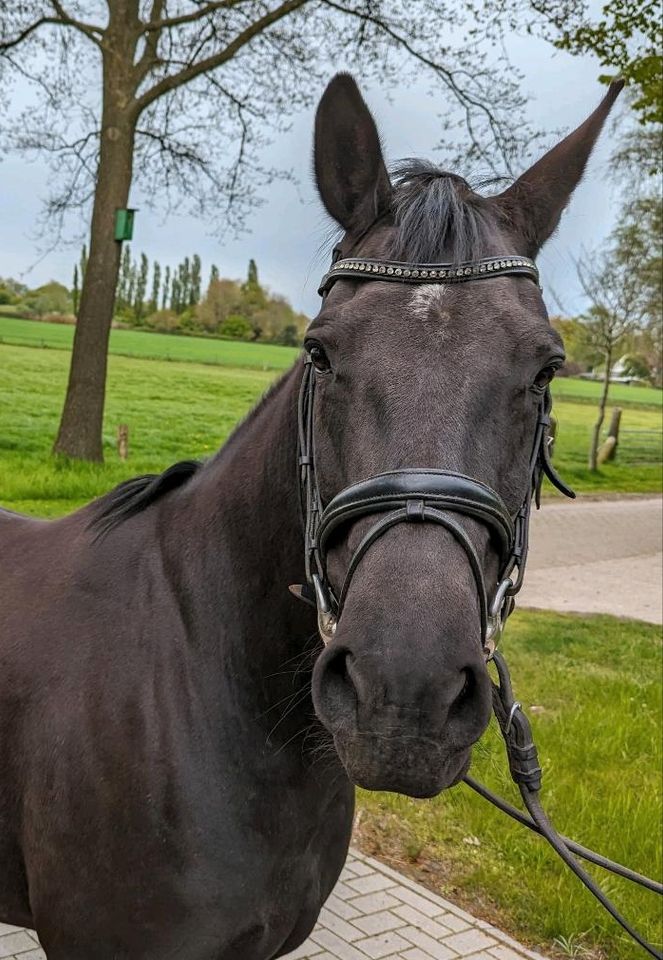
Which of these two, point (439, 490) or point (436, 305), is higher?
point (436, 305)

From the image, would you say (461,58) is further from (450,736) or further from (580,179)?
(450,736)

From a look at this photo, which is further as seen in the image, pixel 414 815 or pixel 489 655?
pixel 414 815

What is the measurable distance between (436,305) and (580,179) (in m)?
0.69

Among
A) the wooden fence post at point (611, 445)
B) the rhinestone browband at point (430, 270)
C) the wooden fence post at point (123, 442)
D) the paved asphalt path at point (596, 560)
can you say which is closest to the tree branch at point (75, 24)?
the wooden fence post at point (123, 442)

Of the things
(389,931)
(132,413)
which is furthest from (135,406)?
(389,931)

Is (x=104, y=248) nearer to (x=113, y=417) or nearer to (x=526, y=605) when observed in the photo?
(x=113, y=417)

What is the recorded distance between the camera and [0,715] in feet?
7.07

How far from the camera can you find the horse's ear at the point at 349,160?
75.9 inches

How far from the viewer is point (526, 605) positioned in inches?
348

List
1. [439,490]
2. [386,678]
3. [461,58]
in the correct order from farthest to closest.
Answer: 1. [461,58]
2. [439,490]
3. [386,678]

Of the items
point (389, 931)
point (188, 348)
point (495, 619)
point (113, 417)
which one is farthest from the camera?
point (188, 348)

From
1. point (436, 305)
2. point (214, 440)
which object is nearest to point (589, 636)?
point (436, 305)

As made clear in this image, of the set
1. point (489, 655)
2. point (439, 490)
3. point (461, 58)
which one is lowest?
point (489, 655)

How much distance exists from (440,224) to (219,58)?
11087 mm
